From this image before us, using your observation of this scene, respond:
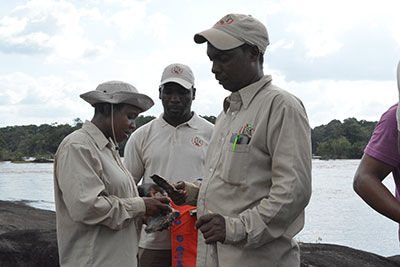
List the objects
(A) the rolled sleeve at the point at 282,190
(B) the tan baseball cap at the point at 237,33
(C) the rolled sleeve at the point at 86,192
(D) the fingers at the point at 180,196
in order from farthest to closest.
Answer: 1. (D) the fingers at the point at 180,196
2. (C) the rolled sleeve at the point at 86,192
3. (B) the tan baseball cap at the point at 237,33
4. (A) the rolled sleeve at the point at 282,190

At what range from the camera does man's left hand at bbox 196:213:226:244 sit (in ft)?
8.49

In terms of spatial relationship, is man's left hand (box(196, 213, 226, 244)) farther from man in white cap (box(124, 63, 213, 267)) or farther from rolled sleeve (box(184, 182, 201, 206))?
man in white cap (box(124, 63, 213, 267))

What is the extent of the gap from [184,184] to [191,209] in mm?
639

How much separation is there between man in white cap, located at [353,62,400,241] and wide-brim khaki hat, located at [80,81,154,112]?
1713mm

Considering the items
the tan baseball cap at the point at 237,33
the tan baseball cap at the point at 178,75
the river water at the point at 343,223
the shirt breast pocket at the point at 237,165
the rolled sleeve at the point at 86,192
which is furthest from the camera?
the river water at the point at 343,223

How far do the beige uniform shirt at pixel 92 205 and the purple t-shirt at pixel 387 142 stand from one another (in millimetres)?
1651

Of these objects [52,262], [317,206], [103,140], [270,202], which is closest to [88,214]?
[103,140]

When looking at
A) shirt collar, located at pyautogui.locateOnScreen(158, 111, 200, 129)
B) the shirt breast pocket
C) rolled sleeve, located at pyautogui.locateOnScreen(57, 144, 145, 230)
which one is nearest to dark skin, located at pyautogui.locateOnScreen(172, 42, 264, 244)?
the shirt breast pocket

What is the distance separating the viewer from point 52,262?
24.9 feet

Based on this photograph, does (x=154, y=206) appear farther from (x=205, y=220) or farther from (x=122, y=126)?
(x=205, y=220)

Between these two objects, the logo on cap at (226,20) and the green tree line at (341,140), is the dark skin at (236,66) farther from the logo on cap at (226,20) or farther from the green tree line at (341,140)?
the green tree line at (341,140)

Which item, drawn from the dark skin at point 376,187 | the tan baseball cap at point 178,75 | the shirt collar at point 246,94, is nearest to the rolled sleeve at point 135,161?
the tan baseball cap at point 178,75

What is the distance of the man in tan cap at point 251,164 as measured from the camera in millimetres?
2590

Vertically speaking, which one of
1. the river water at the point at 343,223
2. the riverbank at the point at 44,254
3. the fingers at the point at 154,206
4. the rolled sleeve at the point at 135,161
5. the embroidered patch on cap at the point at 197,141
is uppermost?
the embroidered patch on cap at the point at 197,141
